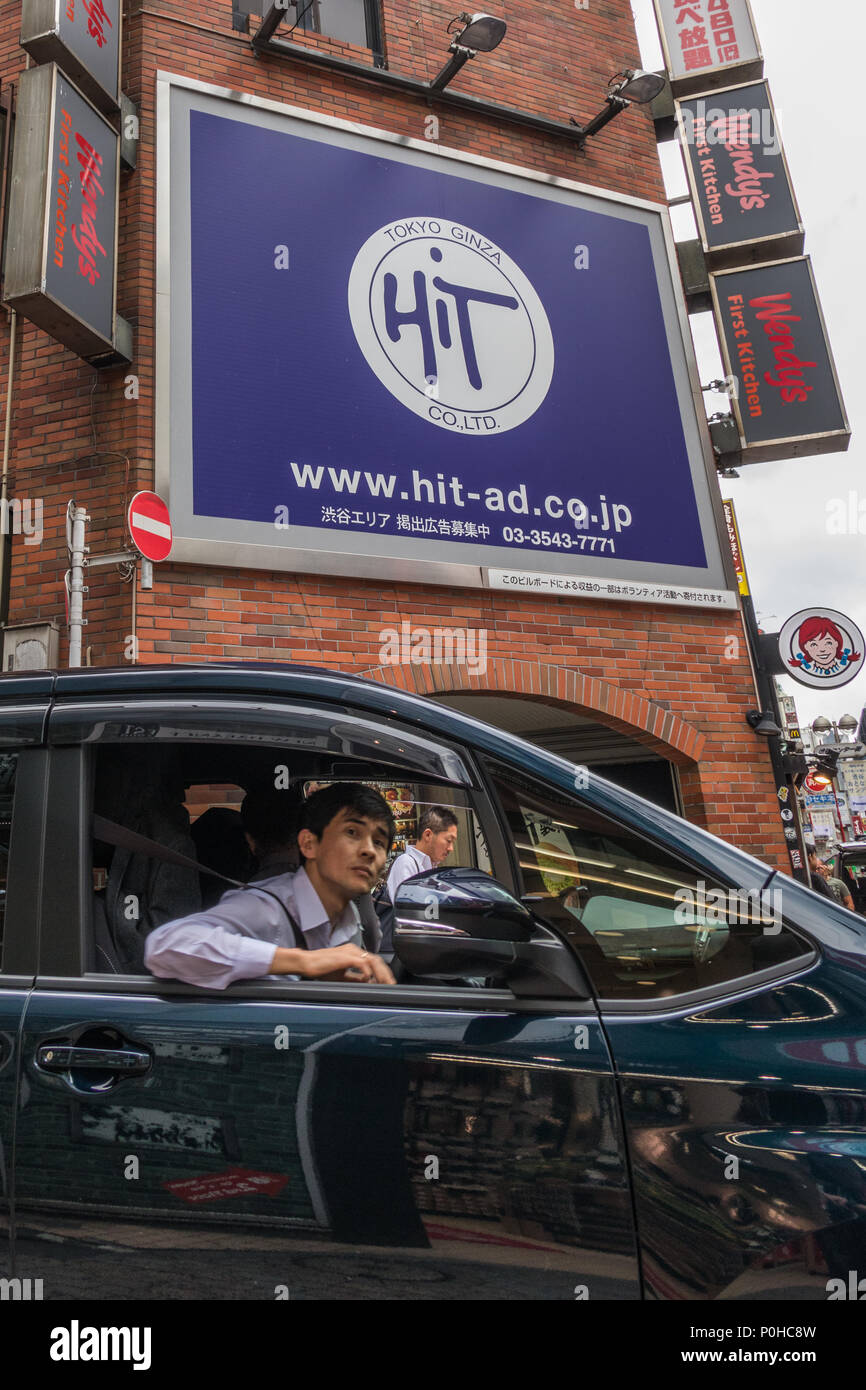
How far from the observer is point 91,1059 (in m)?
1.58

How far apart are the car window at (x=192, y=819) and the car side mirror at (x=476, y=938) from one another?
0.19 metres

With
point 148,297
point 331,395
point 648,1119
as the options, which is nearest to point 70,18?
point 148,297

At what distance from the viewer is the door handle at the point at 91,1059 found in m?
1.56

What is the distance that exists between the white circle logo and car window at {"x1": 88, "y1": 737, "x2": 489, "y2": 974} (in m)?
5.39

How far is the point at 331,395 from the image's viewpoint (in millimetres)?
6941

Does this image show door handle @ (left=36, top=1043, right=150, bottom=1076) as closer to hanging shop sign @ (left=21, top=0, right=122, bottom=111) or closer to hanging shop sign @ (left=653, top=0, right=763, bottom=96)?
hanging shop sign @ (left=21, top=0, right=122, bottom=111)

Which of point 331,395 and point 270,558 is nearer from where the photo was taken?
point 270,558

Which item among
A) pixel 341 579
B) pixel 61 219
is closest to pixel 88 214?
pixel 61 219

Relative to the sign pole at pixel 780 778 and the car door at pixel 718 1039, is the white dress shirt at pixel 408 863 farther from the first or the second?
the sign pole at pixel 780 778

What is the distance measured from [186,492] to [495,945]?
5271 mm

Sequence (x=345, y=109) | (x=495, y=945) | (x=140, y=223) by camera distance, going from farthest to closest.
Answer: (x=345, y=109)
(x=140, y=223)
(x=495, y=945)

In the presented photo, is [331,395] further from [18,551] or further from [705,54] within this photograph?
[705,54]

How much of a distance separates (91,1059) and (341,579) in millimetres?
5257

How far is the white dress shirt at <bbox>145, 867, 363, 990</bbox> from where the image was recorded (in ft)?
5.47
